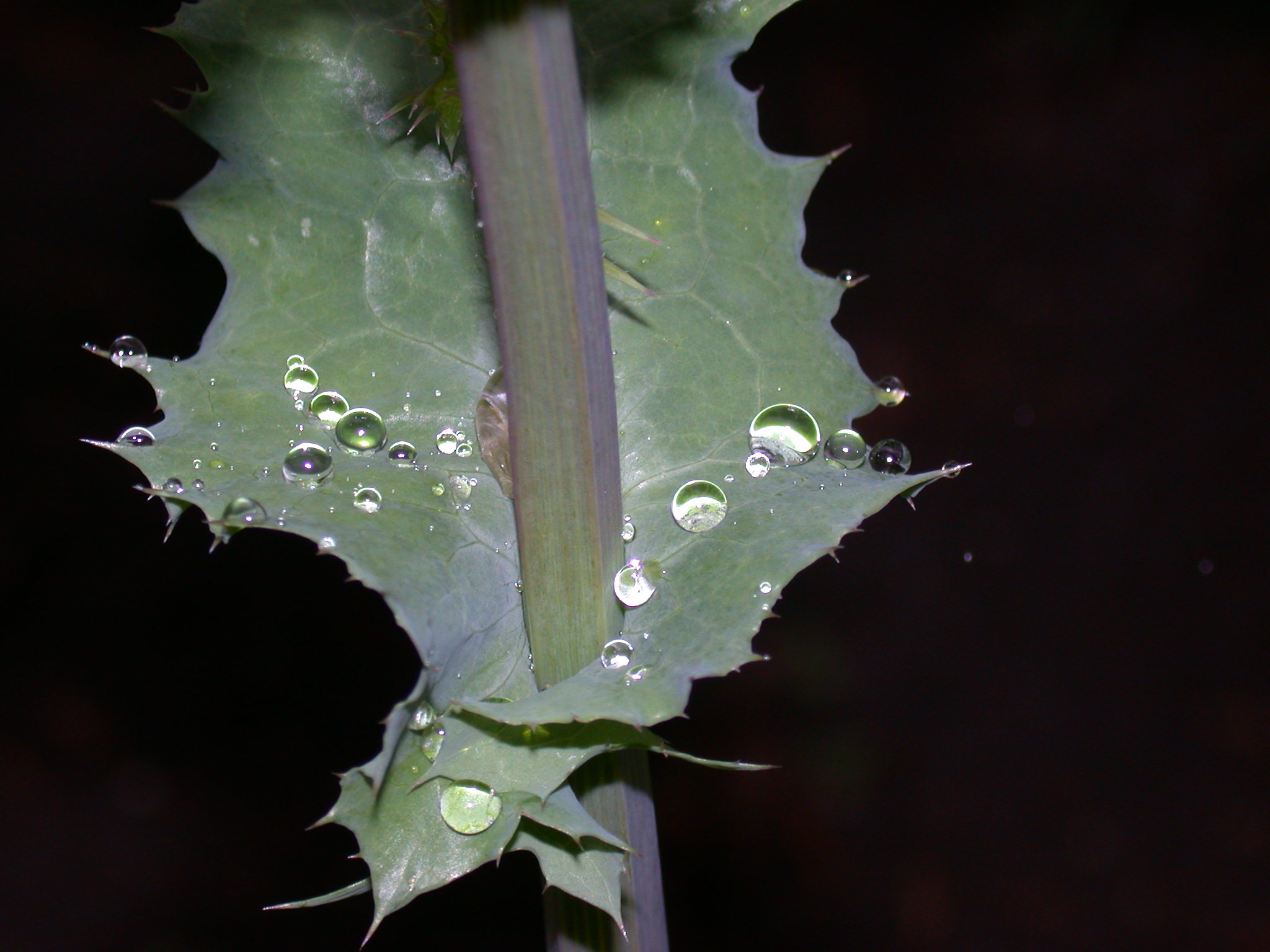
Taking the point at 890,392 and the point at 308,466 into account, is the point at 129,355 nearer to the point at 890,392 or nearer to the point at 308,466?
the point at 308,466

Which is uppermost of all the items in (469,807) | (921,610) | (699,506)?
(921,610)

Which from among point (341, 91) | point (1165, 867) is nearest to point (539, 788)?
point (341, 91)

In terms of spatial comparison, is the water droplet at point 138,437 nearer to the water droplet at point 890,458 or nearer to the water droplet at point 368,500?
the water droplet at point 368,500

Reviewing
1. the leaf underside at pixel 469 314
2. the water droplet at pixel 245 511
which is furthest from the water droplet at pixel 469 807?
the water droplet at pixel 245 511

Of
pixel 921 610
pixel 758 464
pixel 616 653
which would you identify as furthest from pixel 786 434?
pixel 921 610

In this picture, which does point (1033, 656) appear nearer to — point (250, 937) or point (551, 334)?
point (250, 937)

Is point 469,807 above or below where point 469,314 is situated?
below
